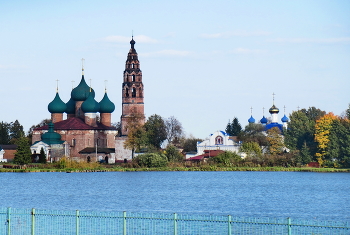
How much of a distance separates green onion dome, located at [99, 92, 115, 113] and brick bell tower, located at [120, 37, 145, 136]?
1.54 meters

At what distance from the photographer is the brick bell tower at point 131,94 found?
306 feet

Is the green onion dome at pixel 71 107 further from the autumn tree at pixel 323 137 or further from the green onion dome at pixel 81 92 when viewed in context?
the autumn tree at pixel 323 137

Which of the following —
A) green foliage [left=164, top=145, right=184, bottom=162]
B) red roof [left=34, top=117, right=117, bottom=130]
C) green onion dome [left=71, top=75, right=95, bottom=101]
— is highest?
green onion dome [left=71, top=75, right=95, bottom=101]

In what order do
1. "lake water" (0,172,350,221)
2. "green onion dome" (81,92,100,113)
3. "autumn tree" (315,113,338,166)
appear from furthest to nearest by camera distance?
"green onion dome" (81,92,100,113), "autumn tree" (315,113,338,166), "lake water" (0,172,350,221)

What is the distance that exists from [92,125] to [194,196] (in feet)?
173

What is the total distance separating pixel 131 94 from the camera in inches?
3701

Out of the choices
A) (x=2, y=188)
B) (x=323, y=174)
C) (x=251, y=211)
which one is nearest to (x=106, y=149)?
(x=323, y=174)

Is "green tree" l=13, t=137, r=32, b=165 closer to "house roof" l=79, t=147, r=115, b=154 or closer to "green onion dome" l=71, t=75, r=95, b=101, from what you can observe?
"house roof" l=79, t=147, r=115, b=154

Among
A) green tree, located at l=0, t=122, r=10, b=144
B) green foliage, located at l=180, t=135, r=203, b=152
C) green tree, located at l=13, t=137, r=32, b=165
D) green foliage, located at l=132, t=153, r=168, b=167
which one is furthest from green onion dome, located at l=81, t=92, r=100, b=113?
green tree, located at l=0, t=122, r=10, b=144

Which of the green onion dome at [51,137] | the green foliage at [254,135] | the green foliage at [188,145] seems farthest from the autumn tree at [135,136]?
the green foliage at [254,135]

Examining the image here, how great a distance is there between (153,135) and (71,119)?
10797 millimetres

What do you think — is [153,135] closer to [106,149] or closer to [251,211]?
[106,149]

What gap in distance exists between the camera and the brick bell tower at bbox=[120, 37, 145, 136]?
3676 inches

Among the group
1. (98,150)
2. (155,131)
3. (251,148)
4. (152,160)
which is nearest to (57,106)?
(98,150)
